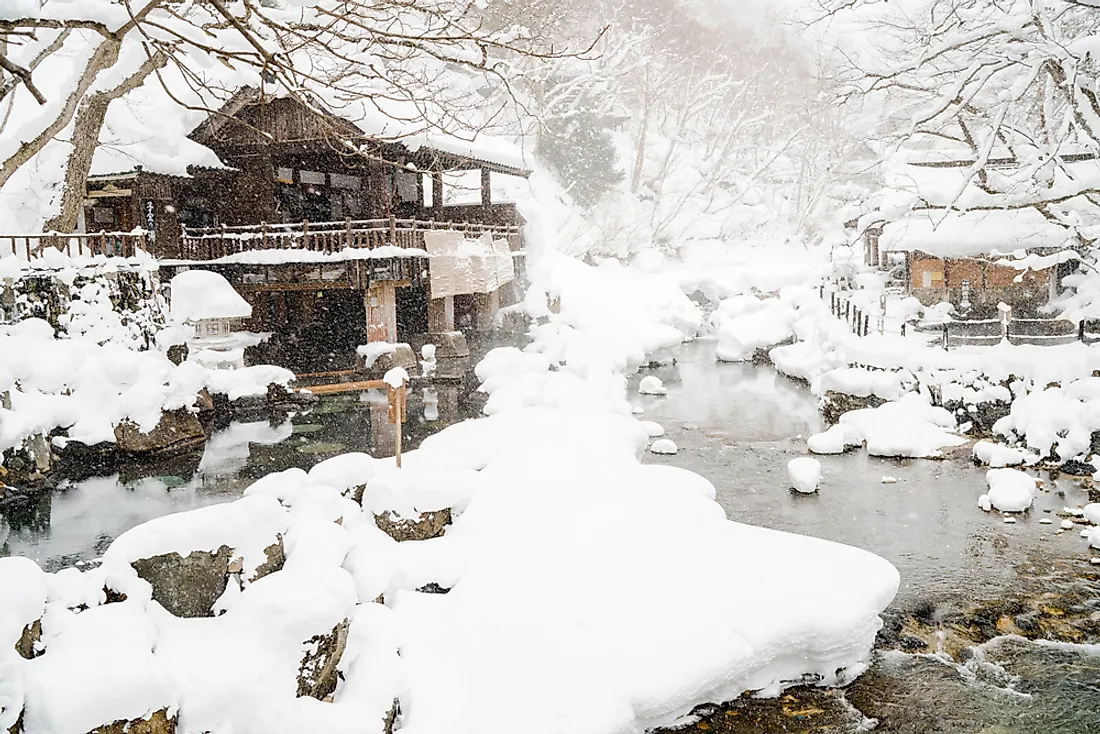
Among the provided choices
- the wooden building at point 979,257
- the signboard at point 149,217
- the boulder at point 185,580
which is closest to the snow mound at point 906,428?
the wooden building at point 979,257

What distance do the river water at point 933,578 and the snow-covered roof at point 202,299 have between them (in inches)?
389

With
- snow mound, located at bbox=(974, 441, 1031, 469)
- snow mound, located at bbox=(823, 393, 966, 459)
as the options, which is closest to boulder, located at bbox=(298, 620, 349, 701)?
snow mound, located at bbox=(823, 393, 966, 459)

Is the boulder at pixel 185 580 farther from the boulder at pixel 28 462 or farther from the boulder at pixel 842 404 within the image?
the boulder at pixel 842 404

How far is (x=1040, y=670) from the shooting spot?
25.1 ft

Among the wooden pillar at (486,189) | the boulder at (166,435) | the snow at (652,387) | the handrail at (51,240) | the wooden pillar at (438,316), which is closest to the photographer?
the handrail at (51,240)

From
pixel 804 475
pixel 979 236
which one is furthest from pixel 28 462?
pixel 979 236

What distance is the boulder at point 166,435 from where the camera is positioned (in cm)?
1431

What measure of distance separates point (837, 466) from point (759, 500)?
8.92 feet

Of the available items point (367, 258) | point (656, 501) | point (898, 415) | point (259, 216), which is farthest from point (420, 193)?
point (656, 501)

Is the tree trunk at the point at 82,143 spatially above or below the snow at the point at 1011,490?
above

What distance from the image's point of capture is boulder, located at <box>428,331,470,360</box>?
22.2m

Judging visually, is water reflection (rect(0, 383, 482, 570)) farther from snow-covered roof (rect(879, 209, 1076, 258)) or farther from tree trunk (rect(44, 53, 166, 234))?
snow-covered roof (rect(879, 209, 1076, 258))

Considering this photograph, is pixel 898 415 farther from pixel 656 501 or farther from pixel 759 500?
pixel 656 501

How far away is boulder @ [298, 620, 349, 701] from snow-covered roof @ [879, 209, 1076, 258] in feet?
64.1
